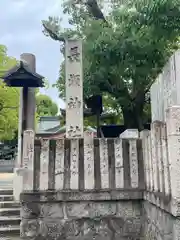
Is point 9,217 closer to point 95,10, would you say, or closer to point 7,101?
point 95,10

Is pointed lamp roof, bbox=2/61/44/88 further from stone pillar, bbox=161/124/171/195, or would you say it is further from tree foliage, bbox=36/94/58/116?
tree foliage, bbox=36/94/58/116

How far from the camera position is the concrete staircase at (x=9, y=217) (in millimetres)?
5703

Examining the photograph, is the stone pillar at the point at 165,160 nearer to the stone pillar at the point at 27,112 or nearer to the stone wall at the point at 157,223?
the stone wall at the point at 157,223

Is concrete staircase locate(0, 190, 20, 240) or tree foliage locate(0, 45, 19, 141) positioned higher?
tree foliage locate(0, 45, 19, 141)

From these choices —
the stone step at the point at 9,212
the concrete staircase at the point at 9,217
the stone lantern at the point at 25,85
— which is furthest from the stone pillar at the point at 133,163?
the stone lantern at the point at 25,85

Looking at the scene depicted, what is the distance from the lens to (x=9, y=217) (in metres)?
6.29

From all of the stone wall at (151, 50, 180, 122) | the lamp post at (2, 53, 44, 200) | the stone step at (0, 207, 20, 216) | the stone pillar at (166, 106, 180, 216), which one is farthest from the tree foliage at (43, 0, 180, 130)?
the stone step at (0, 207, 20, 216)

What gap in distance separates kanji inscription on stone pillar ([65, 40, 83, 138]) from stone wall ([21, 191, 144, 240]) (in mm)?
1375

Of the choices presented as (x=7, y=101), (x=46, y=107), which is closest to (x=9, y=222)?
(x=7, y=101)

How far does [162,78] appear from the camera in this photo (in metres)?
5.47

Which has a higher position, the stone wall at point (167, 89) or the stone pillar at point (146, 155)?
the stone wall at point (167, 89)

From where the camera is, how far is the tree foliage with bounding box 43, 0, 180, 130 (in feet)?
21.7

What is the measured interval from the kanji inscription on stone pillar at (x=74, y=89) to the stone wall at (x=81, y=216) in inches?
54.1

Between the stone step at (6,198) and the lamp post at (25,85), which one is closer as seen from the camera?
the stone step at (6,198)
